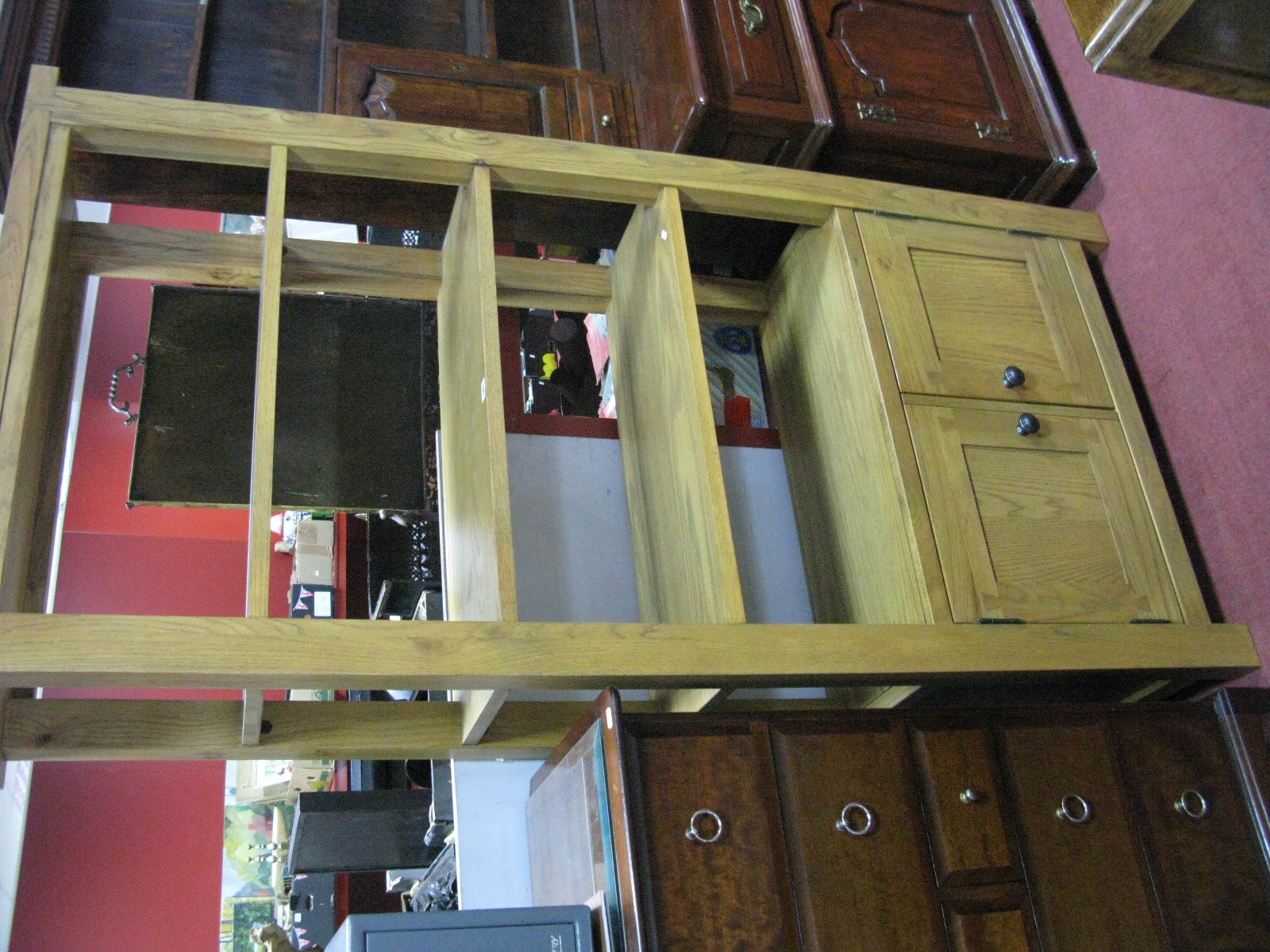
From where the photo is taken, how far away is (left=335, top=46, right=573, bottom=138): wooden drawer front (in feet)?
7.84

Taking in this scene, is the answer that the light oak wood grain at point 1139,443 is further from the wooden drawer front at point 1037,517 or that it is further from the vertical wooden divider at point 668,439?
the vertical wooden divider at point 668,439

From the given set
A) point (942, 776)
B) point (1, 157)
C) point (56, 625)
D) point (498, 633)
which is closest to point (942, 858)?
point (942, 776)

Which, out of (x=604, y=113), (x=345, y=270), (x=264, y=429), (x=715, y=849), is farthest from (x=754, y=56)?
(x=715, y=849)

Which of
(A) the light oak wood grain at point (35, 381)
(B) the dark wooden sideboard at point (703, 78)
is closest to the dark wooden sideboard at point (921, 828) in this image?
(A) the light oak wood grain at point (35, 381)

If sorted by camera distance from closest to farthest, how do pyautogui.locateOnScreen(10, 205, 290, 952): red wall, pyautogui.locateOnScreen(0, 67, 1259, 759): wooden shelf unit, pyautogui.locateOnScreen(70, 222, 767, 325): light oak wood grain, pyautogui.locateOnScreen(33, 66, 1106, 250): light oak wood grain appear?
1. pyautogui.locateOnScreen(0, 67, 1259, 759): wooden shelf unit
2. pyautogui.locateOnScreen(33, 66, 1106, 250): light oak wood grain
3. pyautogui.locateOnScreen(70, 222, 767, 325): light oak wood grain
4. pyautogui.locateOnScreen(10, 205, 290, 952): red wall

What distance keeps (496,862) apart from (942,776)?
2.65 feet

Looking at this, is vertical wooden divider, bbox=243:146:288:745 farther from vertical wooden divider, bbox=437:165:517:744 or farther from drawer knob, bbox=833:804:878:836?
drawer knob, bbox=833:804:878:836

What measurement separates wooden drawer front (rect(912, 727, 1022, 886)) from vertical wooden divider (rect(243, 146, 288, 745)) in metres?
0.98

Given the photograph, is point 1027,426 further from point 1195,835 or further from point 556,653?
point 556,653

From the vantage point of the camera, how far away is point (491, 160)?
2.02 m

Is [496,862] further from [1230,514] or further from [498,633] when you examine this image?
[1230,514]

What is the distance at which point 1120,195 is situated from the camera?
92.4 inches

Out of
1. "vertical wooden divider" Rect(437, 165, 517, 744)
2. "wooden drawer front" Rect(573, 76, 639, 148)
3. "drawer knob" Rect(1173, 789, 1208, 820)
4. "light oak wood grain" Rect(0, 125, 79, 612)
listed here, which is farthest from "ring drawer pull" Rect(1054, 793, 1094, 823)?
A: "wooden drawer front" Rect(573, 76, 639, 148)

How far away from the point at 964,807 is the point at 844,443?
28.8 inches
